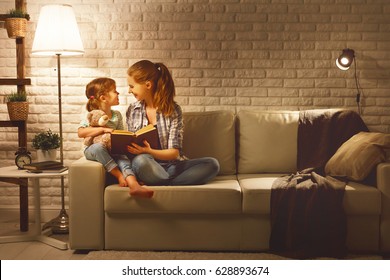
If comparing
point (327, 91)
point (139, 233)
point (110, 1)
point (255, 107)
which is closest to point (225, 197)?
point (139, 233)

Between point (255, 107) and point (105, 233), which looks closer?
point (105, 233)

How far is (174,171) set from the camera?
3.37 metres

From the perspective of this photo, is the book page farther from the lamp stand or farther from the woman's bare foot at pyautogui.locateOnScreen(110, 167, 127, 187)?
the lamp stand

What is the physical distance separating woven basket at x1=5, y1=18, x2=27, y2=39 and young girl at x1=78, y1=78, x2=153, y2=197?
681mm

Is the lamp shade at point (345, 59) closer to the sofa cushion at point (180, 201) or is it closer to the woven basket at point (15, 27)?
the sofa cushion at point (180, 201)

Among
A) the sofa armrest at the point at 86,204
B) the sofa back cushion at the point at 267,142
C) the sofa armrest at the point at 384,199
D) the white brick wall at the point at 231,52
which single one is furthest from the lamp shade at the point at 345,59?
the sofa armrest at the point at 86,204

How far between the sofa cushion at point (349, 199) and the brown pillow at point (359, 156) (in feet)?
0.31

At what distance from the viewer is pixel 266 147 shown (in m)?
3.79

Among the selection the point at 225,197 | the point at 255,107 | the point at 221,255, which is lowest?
the point at 221,255

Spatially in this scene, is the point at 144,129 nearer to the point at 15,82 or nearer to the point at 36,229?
the point at 36,229

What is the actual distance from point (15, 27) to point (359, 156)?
233 centimetres

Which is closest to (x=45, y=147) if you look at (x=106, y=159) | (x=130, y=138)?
(x=106, y=159)

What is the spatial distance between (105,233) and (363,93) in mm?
2116

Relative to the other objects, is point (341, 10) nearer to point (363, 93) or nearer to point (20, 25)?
point (363, 93)
